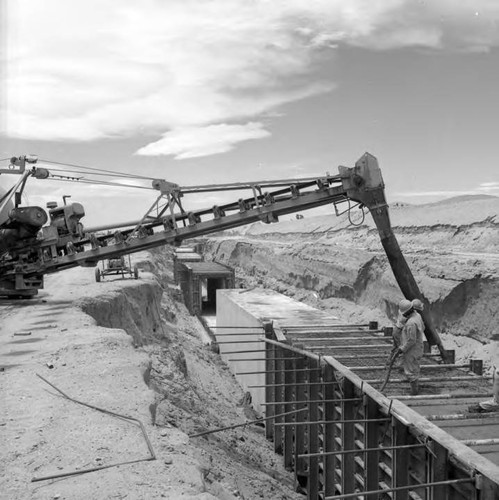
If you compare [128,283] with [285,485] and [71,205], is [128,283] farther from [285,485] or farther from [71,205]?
[285,485]

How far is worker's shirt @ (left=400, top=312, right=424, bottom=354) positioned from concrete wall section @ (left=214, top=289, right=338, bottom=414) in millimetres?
5040

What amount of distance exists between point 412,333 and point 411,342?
0.16 meters

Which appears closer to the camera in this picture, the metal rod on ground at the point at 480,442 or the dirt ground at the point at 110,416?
the dirt ground at the point at 110,416

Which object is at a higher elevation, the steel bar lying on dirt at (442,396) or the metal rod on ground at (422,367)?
the metal rod on ground at (422,367)

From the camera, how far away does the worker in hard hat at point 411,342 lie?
7.49 metres

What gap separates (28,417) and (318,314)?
1120 centimetres

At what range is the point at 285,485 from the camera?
387 inches

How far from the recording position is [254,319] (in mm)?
15789

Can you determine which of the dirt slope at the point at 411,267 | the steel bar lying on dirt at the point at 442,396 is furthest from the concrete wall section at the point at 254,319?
the steel bar lying on dirt at the point at 442,396

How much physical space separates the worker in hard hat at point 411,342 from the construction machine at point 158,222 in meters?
3.61

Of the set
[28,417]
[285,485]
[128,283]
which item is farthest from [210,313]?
[28,417]

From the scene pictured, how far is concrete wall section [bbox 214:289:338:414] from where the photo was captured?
1459 cm

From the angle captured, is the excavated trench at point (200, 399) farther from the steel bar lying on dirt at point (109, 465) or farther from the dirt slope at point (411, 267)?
the dirt slope at point (411, 267)

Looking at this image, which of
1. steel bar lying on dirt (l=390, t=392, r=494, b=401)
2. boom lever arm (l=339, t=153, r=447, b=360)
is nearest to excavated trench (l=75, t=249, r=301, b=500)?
steel bar lying on dirt (l=390, t=392, r=494, b=401)
